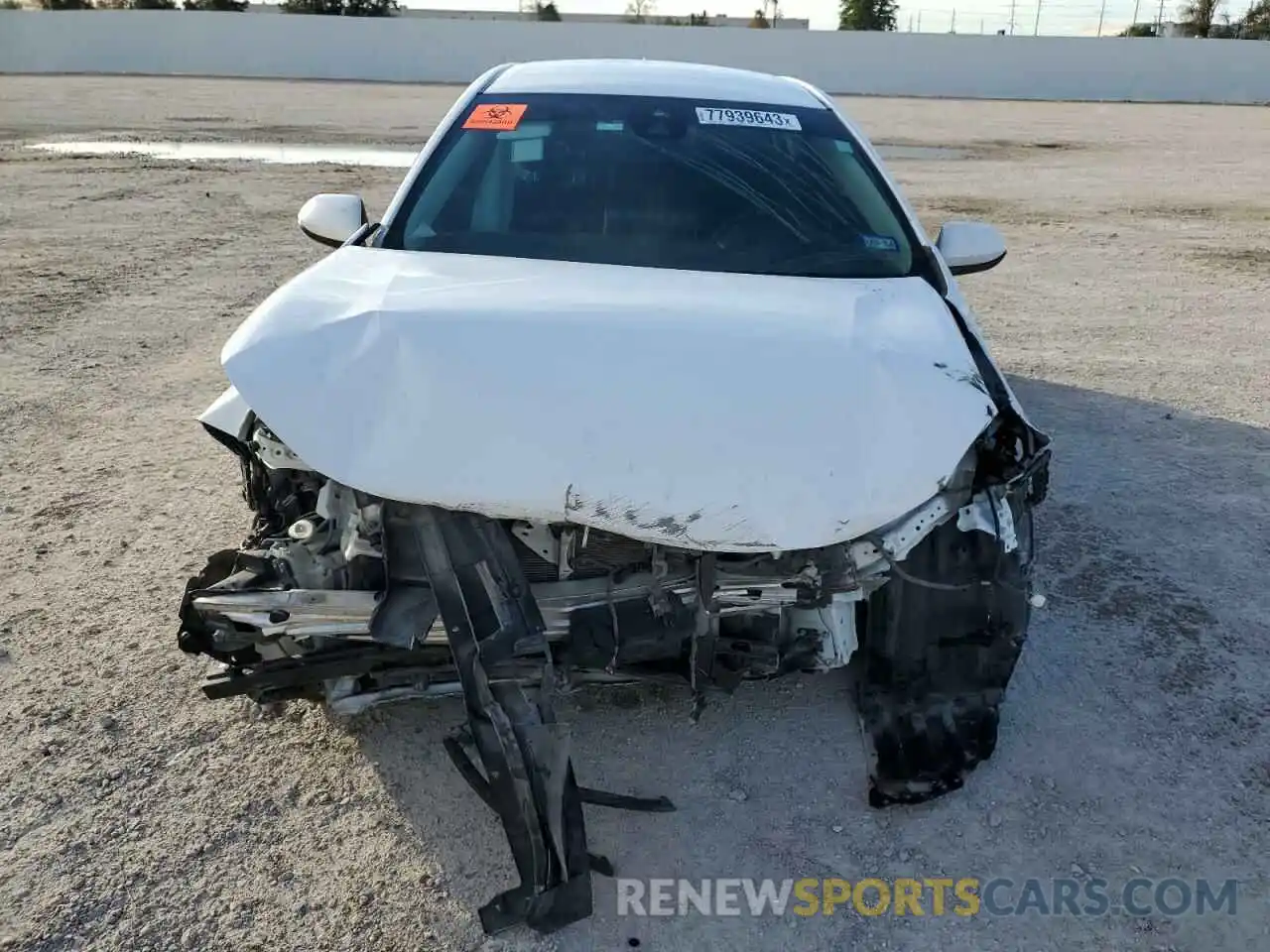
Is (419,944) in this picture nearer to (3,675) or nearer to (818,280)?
(3,675)

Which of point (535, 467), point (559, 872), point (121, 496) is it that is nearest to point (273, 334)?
point (535, 467)

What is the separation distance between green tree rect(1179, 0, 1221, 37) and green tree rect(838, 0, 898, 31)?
16.0 metres

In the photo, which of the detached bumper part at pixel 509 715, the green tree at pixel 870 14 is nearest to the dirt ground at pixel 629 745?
the detached bumper part at pixel 509 715

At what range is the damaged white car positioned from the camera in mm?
2156

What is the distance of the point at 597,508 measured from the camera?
212cm

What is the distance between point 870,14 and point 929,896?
66218 millimetres

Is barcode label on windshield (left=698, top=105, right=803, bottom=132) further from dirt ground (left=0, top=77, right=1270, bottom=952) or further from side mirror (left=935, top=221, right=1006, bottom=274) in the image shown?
dirt ground (left=0, top=77, right=1270, bottom=952)

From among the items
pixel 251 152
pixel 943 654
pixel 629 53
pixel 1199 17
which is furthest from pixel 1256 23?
pixel 943 654

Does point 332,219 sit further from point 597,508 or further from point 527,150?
point 597,508

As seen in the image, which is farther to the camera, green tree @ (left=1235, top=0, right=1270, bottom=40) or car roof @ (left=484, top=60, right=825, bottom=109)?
green tree @ (left=1235, top=0, right=1270, bottom=40)

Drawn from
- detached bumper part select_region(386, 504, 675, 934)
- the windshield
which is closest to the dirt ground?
detached bumper part select_region(386, 504, 675, 934)

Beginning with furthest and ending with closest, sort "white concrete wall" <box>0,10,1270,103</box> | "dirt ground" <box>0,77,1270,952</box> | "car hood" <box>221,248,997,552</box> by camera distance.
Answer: "white concrete wall" <box>0,10,1270,103</box>, "dirt ground" <box>0,77,1270,952</box>, "car hood" <box>221,248,997,552</box>

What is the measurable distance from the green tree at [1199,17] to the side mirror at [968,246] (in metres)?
58.7

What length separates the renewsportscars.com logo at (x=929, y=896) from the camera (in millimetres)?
2322
